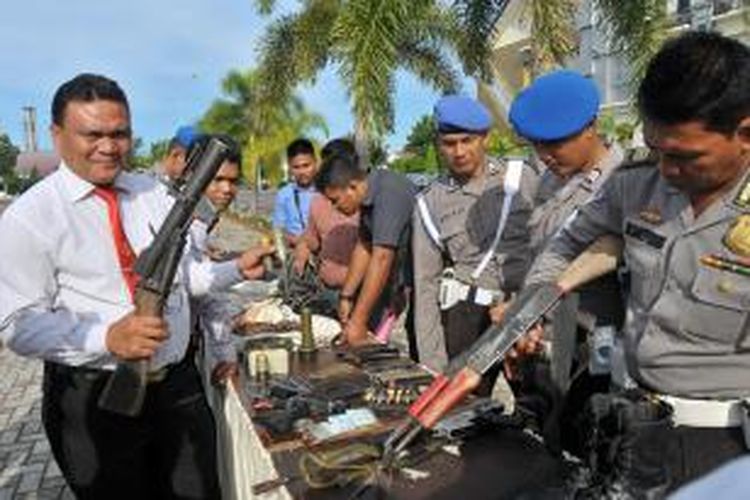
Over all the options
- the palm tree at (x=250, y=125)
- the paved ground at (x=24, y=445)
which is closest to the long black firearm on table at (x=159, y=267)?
the paved ground at (x=24, y=445)

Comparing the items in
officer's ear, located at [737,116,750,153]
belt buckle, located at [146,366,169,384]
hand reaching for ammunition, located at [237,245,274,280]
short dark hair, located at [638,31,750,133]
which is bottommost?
belt buckle, located at [146,366,169,384]

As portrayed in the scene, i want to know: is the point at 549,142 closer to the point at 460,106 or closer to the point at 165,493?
the point at 460,106

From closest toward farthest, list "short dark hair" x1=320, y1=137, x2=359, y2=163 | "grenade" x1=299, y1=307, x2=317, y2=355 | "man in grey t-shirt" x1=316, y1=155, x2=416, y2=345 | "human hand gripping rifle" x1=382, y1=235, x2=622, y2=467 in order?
"human hand gripping rifle" x1=382, y1=235, x2=622, y2=467 < "grenade" x1=299, y1=307, x2=317, y2=355 < "man in grey t-shirt" x1=316, y1=155, x2=416, y2=345 < "short dark hair" x1=320, y1=137, x2=359, y2=163

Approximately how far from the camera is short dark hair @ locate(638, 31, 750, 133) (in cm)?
155

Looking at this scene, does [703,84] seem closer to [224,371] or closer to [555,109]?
[555,109]

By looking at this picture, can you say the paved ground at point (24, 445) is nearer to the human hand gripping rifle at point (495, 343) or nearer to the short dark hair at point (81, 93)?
the short dark hair at point (81, 93)

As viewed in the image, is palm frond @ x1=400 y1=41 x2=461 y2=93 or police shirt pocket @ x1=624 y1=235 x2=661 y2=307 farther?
palm frond @ x1=400 y1=41 x2=461 y2=93

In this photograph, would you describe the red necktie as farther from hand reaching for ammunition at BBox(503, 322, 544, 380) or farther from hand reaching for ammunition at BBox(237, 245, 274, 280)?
hand reaching for ammunition at BBox(503, 322, 544, 380)

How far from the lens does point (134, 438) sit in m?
2.43

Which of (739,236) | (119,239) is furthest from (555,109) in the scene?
(119,239)

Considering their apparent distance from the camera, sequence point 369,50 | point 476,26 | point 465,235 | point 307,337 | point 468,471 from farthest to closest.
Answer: point 476,26
point 369,50
point 307,337
point 465,235
point 468,471

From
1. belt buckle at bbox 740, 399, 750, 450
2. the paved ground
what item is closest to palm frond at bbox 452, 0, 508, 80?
the paved ground

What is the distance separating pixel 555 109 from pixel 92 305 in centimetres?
150

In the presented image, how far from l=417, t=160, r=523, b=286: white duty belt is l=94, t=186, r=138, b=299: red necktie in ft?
4.37
